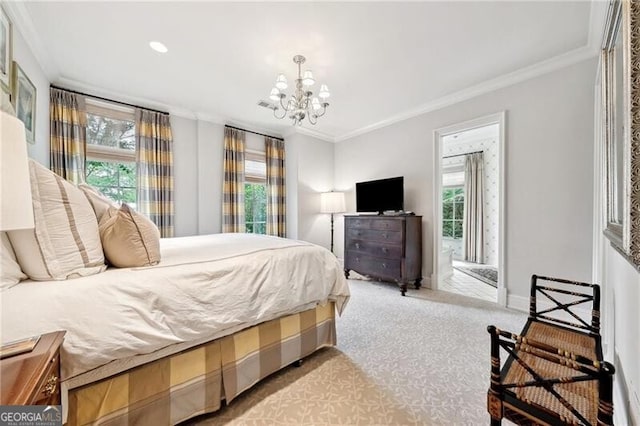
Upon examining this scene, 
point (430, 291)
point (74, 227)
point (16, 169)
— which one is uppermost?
point (16, 169)

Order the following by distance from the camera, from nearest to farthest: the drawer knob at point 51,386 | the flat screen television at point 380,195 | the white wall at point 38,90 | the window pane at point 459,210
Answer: the drawer knob at point 51,386 < the white wall at point 38,90 < the flat screen television at point 380,195 < the window pane at point 459,210

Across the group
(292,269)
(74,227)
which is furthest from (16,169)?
(292,269)

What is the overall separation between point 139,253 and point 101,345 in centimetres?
46

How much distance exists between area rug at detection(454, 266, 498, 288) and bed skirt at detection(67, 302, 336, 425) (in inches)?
148

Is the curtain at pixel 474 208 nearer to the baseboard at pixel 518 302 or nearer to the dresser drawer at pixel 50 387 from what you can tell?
the baseboard at pixel 518 302

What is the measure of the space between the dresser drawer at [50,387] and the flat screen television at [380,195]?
3.66m

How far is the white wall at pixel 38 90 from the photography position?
79.9 inches

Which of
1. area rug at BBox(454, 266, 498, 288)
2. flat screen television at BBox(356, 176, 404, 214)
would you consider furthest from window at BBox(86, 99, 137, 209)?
area rug at BBox(454, 266, 498, 288)

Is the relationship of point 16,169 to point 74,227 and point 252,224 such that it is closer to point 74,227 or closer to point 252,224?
point 74,227

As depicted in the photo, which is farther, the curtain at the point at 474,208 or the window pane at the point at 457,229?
the window pane at the point at 457,229

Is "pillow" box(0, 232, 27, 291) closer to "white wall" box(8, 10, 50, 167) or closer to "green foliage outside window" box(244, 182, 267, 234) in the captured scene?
"white wall" box(8, 10, 50, 167)

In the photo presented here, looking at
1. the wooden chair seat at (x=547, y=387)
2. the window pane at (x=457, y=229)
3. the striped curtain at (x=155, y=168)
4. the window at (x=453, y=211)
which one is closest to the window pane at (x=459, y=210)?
the window at (x=453, y=211)

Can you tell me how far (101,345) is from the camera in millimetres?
980

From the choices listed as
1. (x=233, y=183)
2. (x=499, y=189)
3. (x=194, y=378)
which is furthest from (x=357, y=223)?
(x=194, y=378)
